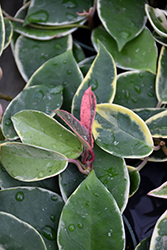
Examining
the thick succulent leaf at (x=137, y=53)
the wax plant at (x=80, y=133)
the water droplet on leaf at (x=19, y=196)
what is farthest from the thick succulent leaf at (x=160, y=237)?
the thick succulent leaf at (x=137, y=53)

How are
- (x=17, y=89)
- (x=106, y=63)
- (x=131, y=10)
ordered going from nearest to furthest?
(x=106, y=63), (x=131, y=10), (x=17, y=89)

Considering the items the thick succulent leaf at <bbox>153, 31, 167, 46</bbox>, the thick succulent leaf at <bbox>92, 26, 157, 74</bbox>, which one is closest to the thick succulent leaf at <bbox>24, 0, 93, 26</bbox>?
the thick succulent leaf at <bbox>92, 26, 157, 74</bbox>

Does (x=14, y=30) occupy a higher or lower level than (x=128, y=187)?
higher

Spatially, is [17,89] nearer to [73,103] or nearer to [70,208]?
[73,103]

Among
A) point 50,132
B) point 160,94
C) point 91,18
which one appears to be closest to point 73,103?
point 50,132

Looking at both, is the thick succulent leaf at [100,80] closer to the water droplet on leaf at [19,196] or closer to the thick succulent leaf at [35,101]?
the thick succulent leaf at [35,101]

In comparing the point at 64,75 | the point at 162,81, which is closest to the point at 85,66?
the point at 64,75
